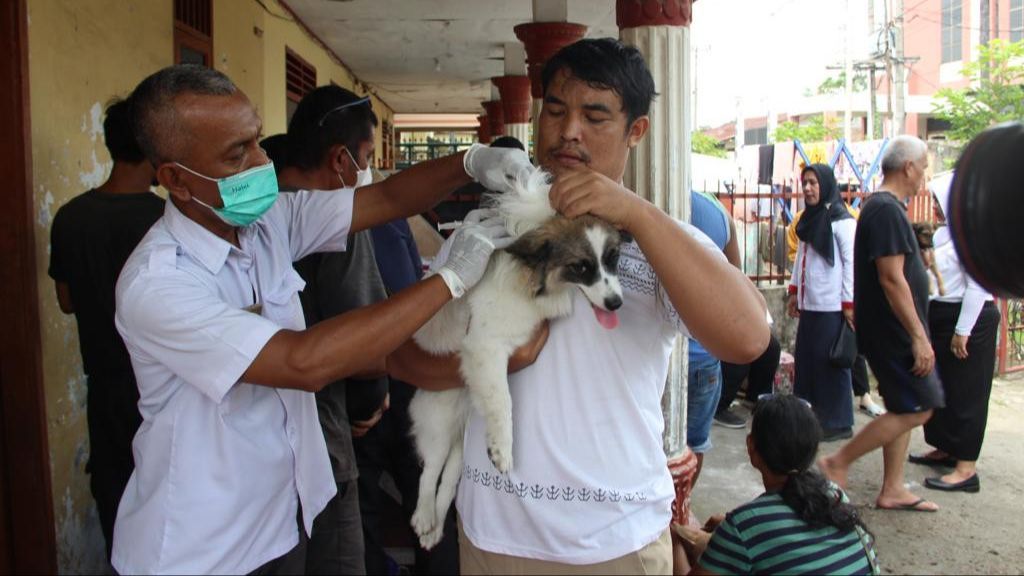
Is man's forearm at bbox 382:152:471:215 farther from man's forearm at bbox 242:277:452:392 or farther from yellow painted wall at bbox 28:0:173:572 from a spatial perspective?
yellow painted wall at bbox 28:0:173:572

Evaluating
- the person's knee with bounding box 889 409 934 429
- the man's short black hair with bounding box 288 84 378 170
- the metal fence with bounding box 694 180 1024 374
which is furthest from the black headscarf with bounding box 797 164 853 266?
the man's short black hair with bounding box 288 84 378 170

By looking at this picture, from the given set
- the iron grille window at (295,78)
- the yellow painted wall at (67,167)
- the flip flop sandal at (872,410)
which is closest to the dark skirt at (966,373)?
the flip flop sandal at (872,410)

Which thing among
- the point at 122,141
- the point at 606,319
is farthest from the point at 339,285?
the point at 606,319

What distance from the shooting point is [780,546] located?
8.86 feet

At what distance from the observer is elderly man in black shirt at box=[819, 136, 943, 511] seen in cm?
506

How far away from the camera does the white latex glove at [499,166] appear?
2150mm

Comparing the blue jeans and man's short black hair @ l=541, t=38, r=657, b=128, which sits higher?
man's short black hair @ l=541, t=38, r=657, b=128

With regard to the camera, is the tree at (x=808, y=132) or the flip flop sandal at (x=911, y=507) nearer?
the flip flop sandal at (x=911, y=507)

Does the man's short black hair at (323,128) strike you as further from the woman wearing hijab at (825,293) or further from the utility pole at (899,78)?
the utility pole at (899,78)

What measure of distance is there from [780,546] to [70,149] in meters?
3.82

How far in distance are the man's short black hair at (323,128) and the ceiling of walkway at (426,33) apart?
6.33 meters

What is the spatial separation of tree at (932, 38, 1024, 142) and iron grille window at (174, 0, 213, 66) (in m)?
20.2

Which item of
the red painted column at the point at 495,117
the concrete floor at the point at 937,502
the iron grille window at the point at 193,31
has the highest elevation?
the red painted column at the point at 495,117

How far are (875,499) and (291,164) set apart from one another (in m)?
4.93
